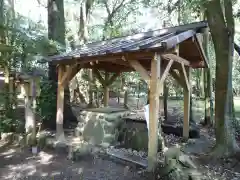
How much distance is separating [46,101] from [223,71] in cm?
510

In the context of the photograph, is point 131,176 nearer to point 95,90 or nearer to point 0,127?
point 0,127

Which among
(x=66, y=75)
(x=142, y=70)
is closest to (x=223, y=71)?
(x=142, y=70)

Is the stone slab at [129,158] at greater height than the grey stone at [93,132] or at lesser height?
lesser

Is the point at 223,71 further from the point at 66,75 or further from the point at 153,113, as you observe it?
the point at 66,75

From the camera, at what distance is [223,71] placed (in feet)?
16.2

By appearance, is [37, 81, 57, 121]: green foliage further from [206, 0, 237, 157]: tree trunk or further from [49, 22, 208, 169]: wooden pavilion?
[206, 0, 237, 157]: tree trunk

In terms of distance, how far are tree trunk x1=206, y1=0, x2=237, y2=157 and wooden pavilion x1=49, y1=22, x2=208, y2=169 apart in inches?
21.4

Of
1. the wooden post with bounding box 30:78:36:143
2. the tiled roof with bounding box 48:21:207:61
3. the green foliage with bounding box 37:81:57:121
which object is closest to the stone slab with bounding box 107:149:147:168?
the wooden post with bounding box 30:78:36:143

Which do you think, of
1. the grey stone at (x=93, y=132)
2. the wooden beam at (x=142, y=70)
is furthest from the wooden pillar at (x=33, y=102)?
the wooden beam at (x=142, y=70)

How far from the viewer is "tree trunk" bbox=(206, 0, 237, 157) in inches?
193

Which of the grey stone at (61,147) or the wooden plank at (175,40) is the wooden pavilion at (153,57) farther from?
the grey stone at (61,147)

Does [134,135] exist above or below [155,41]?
below

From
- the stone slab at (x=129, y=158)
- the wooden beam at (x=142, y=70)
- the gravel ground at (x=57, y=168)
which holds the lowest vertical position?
the gravel ground at (x=57, y=168)

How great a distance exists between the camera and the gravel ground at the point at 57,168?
4.50 metres
